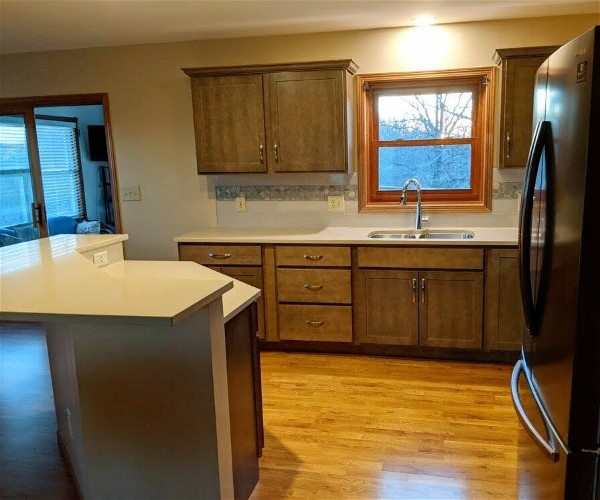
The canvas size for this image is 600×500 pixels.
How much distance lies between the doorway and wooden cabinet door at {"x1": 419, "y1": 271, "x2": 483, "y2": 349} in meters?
2.56

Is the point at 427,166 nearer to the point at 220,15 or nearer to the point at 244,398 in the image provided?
the point at 220,15

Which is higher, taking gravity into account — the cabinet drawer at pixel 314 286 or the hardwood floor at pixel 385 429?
the cabinet drawer at pixel 314 286

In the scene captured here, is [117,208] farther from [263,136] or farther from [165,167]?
[263,136]

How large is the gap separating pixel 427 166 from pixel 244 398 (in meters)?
2.52

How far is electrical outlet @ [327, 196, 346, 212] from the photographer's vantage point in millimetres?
4094

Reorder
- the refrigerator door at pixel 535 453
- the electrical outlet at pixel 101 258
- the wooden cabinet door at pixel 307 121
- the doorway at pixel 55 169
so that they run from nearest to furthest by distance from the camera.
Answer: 1. the refrigerator door at pixel 535 453
2. the electrical outlet at pixel 101 258
3. the wooden cabinet door at pixel 307 121
4. the doorway at pixel 55 169

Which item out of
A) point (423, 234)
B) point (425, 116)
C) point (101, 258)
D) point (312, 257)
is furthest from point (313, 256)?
point (101, 258)

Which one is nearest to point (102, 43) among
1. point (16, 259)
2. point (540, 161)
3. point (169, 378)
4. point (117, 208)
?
point (117, 208)

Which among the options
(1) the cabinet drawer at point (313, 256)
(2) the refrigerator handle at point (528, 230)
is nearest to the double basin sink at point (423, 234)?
(1) the cabinet drawer at point (313, 256)

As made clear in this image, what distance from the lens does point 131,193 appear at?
444 cm

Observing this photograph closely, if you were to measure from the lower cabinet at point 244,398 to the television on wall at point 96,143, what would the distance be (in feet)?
14.7

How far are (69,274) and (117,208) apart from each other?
8.96 ft

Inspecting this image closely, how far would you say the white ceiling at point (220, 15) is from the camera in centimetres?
321

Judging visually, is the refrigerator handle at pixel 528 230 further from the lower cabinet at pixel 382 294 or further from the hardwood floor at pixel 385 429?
the lower cabinet at pixel 382 294
